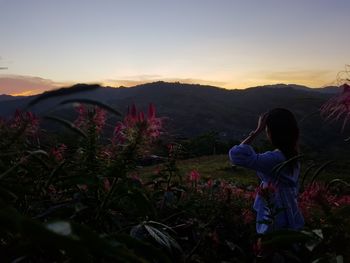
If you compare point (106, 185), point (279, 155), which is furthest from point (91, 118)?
point (279, 155)

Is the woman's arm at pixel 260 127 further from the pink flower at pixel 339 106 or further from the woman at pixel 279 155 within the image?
the pink flower at pixel 339 106

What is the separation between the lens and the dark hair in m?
4.11

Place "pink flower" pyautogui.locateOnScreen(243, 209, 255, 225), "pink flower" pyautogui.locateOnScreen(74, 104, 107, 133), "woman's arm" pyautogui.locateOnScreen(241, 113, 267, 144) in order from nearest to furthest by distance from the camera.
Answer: "pink flower" pyautogui.locateOnScreen(74, 104, 107, 133), "woman's arm" pyautogui.locateOnScreen(241, 113, 267, 144), "pink flower" pyautogui.locateOnScreen(243, 209, 255, 225)

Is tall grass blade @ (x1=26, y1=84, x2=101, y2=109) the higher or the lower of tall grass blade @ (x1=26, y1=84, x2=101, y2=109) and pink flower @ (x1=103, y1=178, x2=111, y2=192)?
the higher

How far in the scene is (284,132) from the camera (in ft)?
13.5

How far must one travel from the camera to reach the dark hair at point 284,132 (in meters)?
4.11

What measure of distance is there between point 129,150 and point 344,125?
21.9 inches

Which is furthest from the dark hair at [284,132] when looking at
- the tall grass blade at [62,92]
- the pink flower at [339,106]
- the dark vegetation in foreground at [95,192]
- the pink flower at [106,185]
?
the tall grass blade at [62,92]

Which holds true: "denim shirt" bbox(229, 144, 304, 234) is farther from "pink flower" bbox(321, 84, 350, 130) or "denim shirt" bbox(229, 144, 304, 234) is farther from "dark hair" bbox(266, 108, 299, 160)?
"pink flower" bbox(321, 84, 350, 130)

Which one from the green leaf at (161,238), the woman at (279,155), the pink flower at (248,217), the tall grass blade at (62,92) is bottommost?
the pink flower at (248,217)

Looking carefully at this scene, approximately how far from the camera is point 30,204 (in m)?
1.52

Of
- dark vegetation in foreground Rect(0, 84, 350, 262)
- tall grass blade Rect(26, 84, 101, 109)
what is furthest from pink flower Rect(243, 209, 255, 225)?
tall grass blade Rect(26, 84, 101, 109)

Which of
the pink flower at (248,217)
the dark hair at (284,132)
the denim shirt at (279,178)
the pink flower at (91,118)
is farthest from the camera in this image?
the dark hair at (284,132)

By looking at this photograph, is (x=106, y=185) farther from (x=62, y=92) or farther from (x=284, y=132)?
(x=284, y=132)
